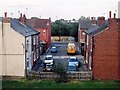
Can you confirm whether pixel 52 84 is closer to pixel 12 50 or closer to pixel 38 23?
pixel 12 50

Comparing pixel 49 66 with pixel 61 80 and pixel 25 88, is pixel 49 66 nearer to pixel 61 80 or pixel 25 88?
pixel 61 80

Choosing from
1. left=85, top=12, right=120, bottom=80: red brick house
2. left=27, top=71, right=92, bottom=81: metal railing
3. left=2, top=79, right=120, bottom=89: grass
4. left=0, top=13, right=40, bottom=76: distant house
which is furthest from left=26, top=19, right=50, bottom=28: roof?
left=2, top=79, right=120, bottom=89: grass

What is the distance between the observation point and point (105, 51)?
33.1 meters

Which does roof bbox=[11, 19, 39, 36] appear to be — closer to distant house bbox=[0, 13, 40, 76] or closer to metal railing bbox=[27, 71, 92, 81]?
distant house bbox=[0, 13, 40, 76]

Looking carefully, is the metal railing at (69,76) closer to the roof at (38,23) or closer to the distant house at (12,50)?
the distant house at (12,50)

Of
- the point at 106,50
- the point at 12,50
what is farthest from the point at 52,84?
the point at 106,50

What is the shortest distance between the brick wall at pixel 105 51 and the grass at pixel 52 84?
2216mm

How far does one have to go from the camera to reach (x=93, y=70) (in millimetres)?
32875

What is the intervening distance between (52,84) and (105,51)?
7440mm

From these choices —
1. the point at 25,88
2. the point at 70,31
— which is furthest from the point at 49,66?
the point at 70,31

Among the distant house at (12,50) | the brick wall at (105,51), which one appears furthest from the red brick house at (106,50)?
the distant house at (12,50)

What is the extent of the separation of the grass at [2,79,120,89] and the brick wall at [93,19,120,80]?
2.22 metres

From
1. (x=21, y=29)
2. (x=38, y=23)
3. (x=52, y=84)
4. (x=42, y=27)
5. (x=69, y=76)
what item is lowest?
(x=52, y=84)

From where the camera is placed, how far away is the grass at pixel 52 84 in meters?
28.6
